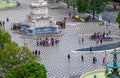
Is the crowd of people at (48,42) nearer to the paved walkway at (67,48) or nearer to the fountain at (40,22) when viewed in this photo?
the paved walkway at (67,48)

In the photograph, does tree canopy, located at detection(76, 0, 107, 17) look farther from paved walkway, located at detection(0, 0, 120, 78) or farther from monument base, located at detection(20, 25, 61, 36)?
monument base, located at detection(20, 25, 61, 36)

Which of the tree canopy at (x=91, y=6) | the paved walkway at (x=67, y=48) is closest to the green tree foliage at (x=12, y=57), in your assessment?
the paved walkway at (x=67, y=48)

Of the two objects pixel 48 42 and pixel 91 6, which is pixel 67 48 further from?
pixel 91 6

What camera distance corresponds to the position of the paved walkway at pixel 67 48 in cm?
6650

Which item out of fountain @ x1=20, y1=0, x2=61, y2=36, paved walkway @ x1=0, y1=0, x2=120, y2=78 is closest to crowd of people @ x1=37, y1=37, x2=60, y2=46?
paved walkway @ x1=0, y1=0, x2=120, y2=78

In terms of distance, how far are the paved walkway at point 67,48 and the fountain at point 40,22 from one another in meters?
2.30

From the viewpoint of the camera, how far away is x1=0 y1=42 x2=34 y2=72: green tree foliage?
5884 cm

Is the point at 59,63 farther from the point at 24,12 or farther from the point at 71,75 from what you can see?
the point at 24,12

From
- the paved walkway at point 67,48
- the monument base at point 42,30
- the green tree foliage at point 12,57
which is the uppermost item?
the green tree foliage at point 12,57

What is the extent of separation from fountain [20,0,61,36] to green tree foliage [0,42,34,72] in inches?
1069

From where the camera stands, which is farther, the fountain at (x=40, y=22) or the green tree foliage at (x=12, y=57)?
the fountain at (x=40, y=22)

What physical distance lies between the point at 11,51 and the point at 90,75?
31.8 feet

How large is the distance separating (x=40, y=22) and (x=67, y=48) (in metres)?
11.3

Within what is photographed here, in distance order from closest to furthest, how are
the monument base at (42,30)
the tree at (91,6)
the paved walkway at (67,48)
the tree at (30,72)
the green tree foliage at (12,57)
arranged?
the tree at (30,72) < the green tree foliage at (12,57) < the paved walkway at (67,48) < the monument base at (42,30) < the tree at (91,6)
